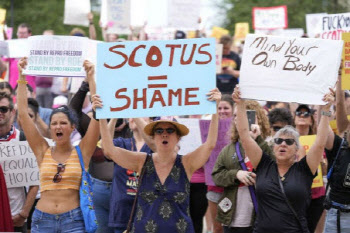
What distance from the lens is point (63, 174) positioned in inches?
307

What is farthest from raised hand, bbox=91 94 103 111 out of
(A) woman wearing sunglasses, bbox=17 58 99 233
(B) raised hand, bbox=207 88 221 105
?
(B) raised hand, bbox=207 88 221 105

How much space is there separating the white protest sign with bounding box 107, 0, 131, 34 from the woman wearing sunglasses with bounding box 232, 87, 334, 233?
7263 millimetres

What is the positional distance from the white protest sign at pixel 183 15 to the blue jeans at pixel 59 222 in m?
7.02

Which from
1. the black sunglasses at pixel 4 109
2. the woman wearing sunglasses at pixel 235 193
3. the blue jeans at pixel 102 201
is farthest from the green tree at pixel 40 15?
the woman wearing sunglasses at pixel 235 193

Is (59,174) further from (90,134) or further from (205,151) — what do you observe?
(205,151)

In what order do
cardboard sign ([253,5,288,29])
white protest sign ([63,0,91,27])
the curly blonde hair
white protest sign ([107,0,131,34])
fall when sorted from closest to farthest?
the curly blonde hair → white protest sign ([63,0,91,27]) → white protest sign ([107,0,131,34]) → cardboard sign ([253,5,288,29])

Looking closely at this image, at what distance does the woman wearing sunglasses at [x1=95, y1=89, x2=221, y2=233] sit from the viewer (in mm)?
7242

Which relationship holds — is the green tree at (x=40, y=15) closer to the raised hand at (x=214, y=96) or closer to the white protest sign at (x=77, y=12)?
the white protest sign at (x=77, y=12)

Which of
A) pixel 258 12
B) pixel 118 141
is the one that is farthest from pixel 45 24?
pixel 118 141

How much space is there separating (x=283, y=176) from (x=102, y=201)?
7.41 feet

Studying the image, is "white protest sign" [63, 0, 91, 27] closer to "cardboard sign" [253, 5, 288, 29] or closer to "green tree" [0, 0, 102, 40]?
"cardboard sign" [253, 5, 288, 29]

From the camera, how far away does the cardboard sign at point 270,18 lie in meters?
19.1

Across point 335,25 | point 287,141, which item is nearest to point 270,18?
point 335,25

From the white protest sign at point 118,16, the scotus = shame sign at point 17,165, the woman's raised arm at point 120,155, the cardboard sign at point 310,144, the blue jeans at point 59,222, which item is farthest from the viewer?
the white protest sign at point 118,16
